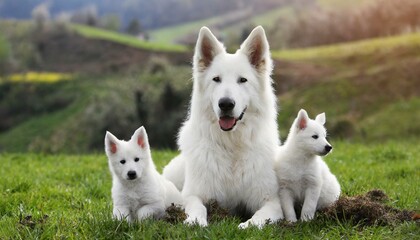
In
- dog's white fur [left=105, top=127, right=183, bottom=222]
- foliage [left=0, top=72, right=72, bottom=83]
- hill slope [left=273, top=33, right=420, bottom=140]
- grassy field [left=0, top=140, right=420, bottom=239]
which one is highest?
dog's white fur [left=105, top=127, right=183, bottom=222]

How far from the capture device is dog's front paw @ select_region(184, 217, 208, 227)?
232 inches

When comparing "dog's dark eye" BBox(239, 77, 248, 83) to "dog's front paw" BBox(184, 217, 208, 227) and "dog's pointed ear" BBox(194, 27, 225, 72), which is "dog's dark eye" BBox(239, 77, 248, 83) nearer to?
"dog's pointed ear" BBox(194, 27, 225, 72)

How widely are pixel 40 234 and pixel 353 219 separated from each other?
3.51 meters

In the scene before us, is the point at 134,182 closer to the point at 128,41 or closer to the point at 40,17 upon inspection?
the point at 128,41

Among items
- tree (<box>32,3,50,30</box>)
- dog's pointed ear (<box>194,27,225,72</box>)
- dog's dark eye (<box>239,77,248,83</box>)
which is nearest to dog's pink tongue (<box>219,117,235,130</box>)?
dog's dark eye (<box>239,77,248,83</box>)

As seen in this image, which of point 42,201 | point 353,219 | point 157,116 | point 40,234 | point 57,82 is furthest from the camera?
point 57,82

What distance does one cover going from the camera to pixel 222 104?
20.3 ft

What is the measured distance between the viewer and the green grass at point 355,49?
61.5 metres

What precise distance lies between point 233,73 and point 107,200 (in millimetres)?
3319

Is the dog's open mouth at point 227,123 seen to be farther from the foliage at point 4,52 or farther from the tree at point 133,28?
the tree at point 133,28

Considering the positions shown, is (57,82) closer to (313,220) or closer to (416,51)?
(416,51)

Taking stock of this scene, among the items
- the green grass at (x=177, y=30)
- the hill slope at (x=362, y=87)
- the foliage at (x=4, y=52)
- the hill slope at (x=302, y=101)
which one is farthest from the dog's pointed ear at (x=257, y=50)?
the green grass at (x=177, y=30)

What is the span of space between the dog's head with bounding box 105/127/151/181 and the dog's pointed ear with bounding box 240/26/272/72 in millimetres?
1662

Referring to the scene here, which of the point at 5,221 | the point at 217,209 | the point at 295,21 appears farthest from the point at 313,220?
the point at 295,21
